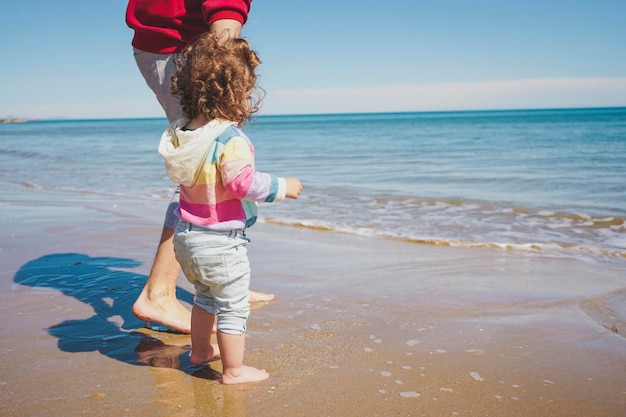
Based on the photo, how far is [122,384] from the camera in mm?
2096

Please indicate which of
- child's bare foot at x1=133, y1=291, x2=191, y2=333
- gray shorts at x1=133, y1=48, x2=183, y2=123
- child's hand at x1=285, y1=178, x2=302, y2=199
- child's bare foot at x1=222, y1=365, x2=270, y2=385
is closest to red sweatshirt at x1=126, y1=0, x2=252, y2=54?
gray shorts at x1=133, y1=48, x2=183, y2=123

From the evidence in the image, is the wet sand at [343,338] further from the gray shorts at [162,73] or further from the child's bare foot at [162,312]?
the gray shorts at [162,73]

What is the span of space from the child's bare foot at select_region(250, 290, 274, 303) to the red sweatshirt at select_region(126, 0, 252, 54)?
1385 millimetres

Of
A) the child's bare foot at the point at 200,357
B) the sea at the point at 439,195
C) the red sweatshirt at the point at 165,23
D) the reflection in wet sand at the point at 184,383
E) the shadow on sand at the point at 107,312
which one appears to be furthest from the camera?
the sea at the point at 439,195

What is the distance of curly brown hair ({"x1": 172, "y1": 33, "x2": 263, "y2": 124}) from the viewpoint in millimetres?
2053

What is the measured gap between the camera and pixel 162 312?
263 centimetres

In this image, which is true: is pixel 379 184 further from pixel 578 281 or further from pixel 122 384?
pixel 122 384

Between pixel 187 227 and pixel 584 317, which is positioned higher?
pixel 187 227

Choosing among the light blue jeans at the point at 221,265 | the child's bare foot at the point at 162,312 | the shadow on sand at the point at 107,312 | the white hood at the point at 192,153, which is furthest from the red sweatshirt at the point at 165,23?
the shadow on sand at the point at 107,312

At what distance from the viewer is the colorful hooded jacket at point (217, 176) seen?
1.99 meters

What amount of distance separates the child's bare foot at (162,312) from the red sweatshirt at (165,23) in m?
1.20

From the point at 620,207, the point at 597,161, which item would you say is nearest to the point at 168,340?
the point at 620,207

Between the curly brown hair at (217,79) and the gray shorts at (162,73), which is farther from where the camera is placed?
the gray shorts at (162,73)

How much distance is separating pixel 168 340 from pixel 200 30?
149 cm
